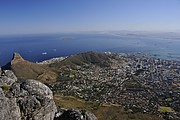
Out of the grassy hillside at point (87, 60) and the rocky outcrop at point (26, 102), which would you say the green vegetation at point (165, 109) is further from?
the grassy hillside at point (87, 60)

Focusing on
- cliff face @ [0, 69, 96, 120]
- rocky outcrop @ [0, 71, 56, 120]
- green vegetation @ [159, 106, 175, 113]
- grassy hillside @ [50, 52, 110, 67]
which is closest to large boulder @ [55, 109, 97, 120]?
cliff face @ [0, 69, 96, 120]

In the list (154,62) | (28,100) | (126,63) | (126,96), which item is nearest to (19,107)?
(28,100)

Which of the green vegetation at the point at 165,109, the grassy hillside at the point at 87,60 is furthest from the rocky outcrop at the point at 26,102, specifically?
the grassy hillside at the point at 87,60

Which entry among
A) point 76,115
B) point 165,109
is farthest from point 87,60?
point 76,115

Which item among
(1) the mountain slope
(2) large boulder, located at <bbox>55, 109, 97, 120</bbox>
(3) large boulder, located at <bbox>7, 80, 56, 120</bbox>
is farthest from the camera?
(1) the mountain slope

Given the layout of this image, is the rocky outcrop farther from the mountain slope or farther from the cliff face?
the mountain slope

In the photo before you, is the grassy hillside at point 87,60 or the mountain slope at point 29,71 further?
the grassy hillside at point 87,60

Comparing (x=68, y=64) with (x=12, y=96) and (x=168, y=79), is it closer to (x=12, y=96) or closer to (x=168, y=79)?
(x=168, y=79)

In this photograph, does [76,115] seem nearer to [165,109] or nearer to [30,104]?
[30,104]

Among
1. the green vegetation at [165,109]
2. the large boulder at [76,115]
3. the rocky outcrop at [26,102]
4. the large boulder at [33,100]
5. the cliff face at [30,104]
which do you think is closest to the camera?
the rocky outcrop at [26,102]
